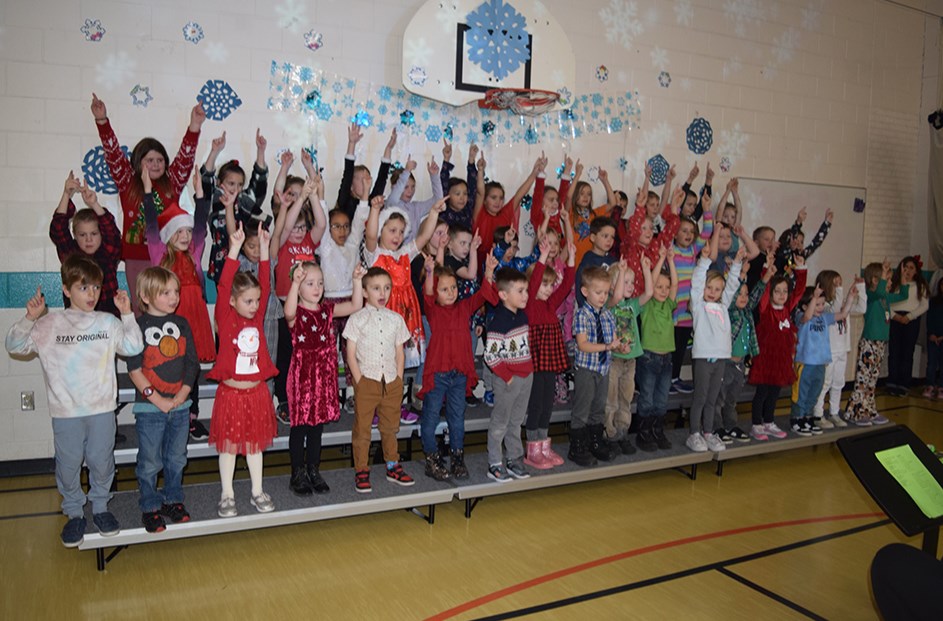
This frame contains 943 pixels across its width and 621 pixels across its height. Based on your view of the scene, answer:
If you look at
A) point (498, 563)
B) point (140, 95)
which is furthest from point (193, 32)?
point (498, 563)

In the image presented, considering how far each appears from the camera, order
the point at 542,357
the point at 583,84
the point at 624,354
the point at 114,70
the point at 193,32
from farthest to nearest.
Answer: the point at 583,84
the point at 193,32
the point at 624,354
the point at 114,70
the point at 542,357

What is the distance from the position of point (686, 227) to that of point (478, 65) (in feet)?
6.95

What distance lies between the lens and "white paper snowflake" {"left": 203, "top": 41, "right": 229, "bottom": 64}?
189 inches

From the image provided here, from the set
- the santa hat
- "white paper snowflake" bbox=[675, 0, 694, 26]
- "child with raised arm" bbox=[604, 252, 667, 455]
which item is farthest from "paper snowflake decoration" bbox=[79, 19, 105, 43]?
"white paper snowflake" bbox=[675, 0, 694, 26]

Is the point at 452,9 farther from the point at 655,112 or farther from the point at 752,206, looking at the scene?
the point at 752,206

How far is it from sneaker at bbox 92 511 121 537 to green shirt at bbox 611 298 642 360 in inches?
119

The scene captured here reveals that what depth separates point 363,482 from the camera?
12.5ft

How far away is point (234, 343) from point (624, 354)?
97.5 inches

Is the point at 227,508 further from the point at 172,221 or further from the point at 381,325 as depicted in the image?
the point at 172,221

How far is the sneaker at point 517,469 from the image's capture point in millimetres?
4160

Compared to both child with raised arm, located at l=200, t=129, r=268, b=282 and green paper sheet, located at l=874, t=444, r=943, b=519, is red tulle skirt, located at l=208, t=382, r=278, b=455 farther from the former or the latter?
green paper sheet, located at l=874, t=444, r=943, b=519

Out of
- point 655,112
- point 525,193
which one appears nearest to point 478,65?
point 525,193

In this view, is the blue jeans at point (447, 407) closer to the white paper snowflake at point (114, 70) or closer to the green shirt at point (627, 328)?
the green shirt at point (627, 328)

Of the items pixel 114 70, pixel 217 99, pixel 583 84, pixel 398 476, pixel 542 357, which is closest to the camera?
pixel 398 476
